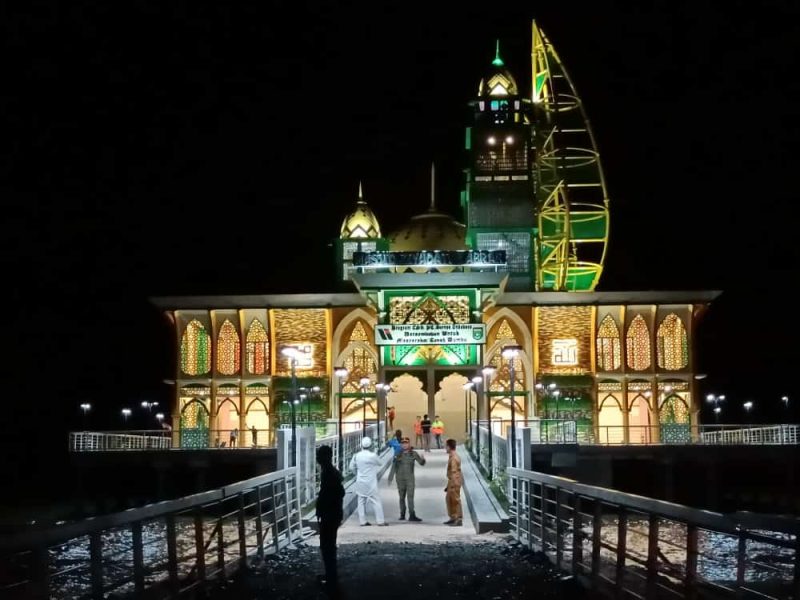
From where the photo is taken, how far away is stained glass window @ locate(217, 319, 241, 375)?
175 feet

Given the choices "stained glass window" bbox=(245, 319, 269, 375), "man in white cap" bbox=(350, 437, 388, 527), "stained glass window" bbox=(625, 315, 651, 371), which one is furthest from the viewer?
"stained glass window" bbox=(245, 319, 269, 375)

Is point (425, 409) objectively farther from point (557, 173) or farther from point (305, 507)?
point (305, 507)

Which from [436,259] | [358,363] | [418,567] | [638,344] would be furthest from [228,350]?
[418,567]

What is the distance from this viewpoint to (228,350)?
53.7 meters

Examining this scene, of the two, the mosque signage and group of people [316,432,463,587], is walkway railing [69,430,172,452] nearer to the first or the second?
the mosque signage

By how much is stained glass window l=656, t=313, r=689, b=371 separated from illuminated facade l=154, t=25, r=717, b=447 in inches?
2.0

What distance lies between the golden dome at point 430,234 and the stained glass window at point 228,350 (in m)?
12.0

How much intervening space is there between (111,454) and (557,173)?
28223 mm

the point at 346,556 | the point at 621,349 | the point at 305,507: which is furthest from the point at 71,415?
the point at 346,556

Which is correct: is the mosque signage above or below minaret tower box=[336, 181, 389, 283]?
below

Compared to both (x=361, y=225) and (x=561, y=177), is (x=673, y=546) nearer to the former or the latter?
(x=561, y=177)

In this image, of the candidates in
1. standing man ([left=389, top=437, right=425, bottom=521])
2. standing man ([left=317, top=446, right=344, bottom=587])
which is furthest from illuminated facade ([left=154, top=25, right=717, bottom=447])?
standing man ([left=317, top=446, right=344, bottom=587])

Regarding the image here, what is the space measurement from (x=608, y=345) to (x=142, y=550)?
4608 centimetres

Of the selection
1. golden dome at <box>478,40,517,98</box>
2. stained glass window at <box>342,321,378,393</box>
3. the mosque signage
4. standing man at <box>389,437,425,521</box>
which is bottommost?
standing man at <box>389,437,425,521</box>
